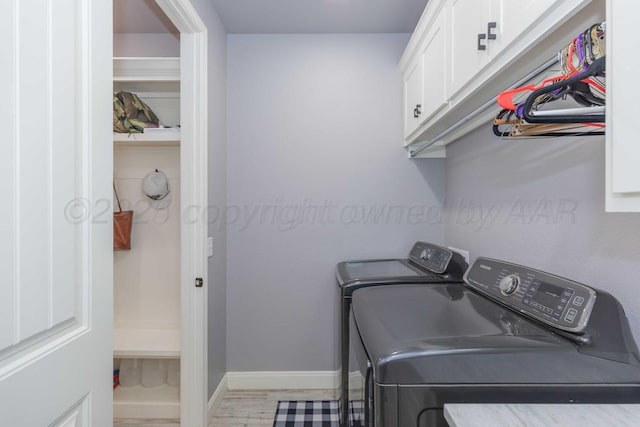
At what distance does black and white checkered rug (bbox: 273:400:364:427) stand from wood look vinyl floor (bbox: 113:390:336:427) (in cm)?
4

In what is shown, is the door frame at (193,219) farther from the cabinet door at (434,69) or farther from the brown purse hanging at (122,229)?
the cabinet door at (434,69)

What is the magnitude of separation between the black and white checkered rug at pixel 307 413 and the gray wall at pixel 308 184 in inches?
8.8

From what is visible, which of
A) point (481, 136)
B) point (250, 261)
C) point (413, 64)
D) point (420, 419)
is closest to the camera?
point (420, 419)

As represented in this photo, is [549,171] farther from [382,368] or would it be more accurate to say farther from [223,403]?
[223,403]

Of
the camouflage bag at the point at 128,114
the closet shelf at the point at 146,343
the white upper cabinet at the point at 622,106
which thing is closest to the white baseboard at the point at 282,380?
the closet shelf at the point at 146,343

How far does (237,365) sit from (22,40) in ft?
7.12

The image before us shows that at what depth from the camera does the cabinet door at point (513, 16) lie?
32.1 inches

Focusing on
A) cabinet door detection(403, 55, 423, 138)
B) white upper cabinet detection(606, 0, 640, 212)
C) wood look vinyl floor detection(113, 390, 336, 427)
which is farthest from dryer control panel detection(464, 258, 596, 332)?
wood look vinyl floor detection(113, 390, 336, 427)

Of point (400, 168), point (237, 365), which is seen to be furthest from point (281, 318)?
point (400, 168)

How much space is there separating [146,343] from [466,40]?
227 cm

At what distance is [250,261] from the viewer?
7.44 feet

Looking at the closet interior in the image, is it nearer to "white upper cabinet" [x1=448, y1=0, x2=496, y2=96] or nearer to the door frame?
the door frame

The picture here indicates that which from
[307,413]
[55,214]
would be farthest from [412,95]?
[307,413]

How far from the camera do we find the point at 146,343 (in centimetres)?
197
